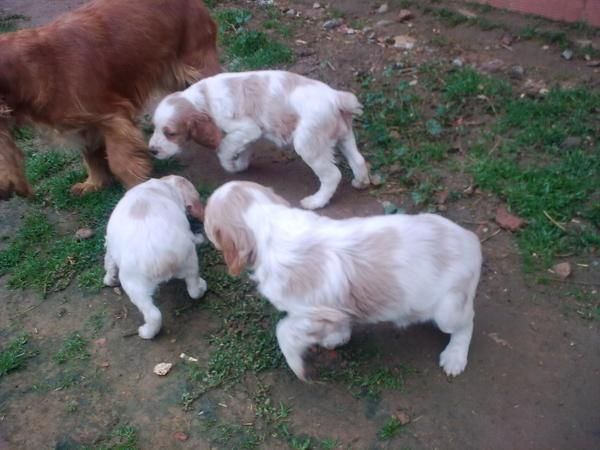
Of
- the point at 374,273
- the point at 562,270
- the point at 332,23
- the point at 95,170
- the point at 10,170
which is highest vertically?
the point at 374,273

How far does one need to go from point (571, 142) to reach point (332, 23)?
3.17 meters

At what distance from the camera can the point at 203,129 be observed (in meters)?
4.35

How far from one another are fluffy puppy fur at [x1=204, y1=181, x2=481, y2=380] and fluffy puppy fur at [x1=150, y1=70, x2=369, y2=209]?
3.59 ft

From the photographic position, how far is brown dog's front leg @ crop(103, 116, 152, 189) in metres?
4.50

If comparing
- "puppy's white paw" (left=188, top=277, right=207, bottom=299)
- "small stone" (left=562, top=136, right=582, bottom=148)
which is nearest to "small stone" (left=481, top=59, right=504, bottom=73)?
"small stone" (left=562, top=136, right=582, bottom=148)

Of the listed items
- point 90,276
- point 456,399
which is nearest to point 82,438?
point 90,276

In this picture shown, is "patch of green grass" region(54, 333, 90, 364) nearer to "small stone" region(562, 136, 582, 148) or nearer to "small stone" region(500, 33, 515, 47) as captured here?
"small stone" region(562, 136, 582, 148)

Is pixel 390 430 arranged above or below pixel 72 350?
above

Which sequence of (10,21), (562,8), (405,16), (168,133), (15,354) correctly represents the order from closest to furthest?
1. (15,354)
2. (168,133)
3. (562,8)
4. (405,16)
5. (10,21)

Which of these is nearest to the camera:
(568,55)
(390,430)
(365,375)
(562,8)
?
(390,430)

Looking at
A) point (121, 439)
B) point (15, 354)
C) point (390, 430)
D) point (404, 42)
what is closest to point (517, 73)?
point (404, 42)

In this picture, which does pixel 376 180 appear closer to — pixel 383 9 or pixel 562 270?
pixel 562 270

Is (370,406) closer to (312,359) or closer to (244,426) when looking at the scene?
(312,359)

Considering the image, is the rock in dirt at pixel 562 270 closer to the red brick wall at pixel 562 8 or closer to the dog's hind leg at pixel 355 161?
the dog's hind leg at pixel 355 161
